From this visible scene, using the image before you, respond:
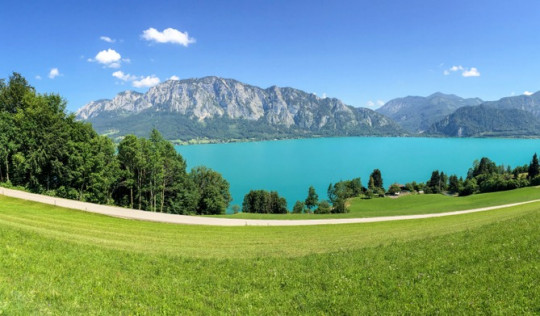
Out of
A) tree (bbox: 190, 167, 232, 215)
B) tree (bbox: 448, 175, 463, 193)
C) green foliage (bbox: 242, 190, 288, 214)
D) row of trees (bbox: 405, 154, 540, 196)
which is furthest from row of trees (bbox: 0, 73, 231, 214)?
tree (bbox: 448, 175, 463, 193)

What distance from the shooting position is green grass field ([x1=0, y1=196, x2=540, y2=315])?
22.2ft

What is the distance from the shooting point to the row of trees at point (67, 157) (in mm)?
36094

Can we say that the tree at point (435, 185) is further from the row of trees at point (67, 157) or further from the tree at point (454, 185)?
the row of trees at point (67, 157)

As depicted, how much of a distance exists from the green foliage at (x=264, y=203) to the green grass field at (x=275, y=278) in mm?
62961

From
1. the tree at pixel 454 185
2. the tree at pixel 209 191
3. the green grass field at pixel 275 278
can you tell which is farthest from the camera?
the tree at pixel 454 185

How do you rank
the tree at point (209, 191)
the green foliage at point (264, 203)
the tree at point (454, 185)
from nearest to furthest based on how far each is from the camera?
the tree at point (209, 191) < the green foliage at point (264, 203) < the tree at point (454, 185)

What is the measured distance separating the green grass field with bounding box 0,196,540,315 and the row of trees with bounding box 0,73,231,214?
2953cm

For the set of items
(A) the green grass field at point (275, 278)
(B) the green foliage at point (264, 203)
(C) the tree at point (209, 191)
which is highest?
(A) the green grass field at point (275, 278)

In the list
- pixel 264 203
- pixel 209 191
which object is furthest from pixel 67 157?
pixel 264 203

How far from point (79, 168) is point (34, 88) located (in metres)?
18.8

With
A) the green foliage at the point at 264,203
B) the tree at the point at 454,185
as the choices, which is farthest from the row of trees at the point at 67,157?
the tree at the point at 454,185

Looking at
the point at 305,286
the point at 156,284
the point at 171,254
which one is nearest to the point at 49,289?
the point at 156,284

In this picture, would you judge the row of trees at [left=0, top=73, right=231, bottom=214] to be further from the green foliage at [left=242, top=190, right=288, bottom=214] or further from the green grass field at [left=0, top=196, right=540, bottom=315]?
the green foliage at [left=242, top=190, right=288, bottom=214]

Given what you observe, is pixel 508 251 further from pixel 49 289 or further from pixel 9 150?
pixel 9 150
